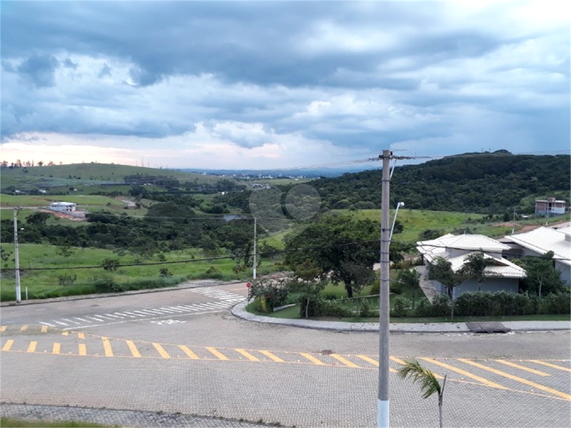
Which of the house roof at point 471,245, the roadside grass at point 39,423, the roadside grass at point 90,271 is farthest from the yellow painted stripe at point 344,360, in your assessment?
the roadside grass at point 90,271

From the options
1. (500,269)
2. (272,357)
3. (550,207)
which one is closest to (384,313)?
(272,357)

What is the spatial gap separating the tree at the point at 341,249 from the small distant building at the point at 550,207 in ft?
108

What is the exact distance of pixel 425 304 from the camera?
2381 centimetres

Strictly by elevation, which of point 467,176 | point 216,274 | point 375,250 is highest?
point 467,176

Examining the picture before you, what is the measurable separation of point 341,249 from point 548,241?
12.2 m

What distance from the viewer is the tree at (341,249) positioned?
27.9m

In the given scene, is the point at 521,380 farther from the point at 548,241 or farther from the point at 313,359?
the point at 548,241

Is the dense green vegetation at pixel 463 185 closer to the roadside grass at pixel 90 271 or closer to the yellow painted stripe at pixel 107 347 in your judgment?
the roadside grass at pixel 90 271

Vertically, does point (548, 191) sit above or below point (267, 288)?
above

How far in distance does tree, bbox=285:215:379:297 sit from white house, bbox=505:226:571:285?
8.85 metres

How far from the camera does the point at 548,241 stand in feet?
102

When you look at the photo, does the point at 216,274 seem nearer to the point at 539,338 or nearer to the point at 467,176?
the point at 539,338

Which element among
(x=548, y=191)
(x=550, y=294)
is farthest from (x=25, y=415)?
(x=548, y=191)

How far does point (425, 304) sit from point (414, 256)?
1736cm
